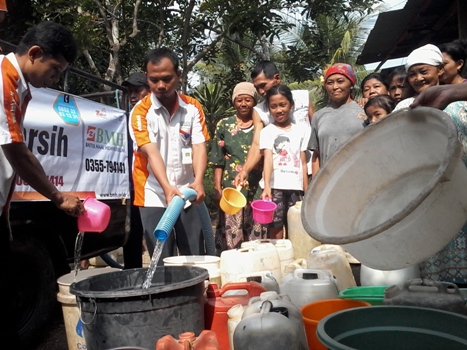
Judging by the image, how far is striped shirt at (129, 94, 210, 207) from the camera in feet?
10.6

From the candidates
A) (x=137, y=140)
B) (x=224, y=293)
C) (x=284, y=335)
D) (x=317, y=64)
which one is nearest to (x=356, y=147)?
(x=284, y=335)

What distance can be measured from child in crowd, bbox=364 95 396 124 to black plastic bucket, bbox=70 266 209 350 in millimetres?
2307

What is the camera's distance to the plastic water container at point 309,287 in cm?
236

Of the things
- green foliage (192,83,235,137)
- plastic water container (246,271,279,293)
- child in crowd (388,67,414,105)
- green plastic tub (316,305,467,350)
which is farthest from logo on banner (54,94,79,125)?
green foliage (192,83,235,137)

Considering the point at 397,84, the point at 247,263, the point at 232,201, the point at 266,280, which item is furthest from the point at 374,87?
the point at 266,280

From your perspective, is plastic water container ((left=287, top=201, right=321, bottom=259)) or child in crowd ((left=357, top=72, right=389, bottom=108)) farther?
child in crowd ((left=357, top=72, right=389, bottom=108))

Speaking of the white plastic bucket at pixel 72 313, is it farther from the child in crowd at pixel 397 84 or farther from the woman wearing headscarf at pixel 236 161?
the child in crowd at pixel 397 84

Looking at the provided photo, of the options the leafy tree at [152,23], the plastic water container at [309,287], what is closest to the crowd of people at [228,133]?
the plastic water container at [309,287]

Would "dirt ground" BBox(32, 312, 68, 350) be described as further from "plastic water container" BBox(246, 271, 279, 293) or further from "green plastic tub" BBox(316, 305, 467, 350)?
"green plastic tub" BBox(316, 305, 467, 350)

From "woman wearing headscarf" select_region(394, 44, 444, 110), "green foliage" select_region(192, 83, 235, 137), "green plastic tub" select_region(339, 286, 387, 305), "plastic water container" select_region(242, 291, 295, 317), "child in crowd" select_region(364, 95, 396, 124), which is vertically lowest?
"green plastic tub" select_region(339, 286, 387, 305)

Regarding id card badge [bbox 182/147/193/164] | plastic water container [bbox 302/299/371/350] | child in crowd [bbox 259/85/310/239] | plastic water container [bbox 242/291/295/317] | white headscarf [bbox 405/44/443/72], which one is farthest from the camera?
child in crowd [bbox 259/85/310/239]

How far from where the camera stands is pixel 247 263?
2.84 metres

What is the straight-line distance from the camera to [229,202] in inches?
142

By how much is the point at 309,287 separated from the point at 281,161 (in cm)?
180
